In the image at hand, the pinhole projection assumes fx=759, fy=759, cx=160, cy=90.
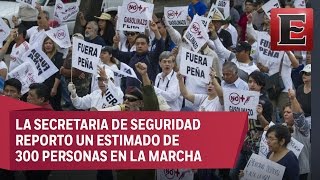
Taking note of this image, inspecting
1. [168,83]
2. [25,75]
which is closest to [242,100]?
[168,83]

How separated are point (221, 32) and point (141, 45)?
666 millimetres

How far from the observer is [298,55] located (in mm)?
6051

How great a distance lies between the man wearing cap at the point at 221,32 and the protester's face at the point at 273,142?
82 centimetres

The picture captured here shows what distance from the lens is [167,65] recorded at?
6195mm

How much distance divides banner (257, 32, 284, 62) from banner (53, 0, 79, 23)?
1.50 meters

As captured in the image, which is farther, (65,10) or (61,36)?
(61,36)

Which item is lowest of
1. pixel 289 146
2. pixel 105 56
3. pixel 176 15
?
pixel 289 146

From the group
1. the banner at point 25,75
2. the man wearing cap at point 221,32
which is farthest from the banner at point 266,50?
the banner at point 25,75

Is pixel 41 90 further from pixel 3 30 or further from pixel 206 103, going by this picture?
pixel 206 103

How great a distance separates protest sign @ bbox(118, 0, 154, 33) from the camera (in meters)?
6.11

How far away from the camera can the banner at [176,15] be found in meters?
6.08

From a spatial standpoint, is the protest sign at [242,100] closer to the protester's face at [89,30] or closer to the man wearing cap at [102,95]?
the man wearing cap at [102,95]

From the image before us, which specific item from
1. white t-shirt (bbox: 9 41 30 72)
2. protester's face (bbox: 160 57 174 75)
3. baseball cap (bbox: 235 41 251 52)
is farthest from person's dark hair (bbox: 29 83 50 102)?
baseball cap (bbox: 235 41 251 52)

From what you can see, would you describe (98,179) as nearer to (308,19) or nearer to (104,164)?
(104,164)
